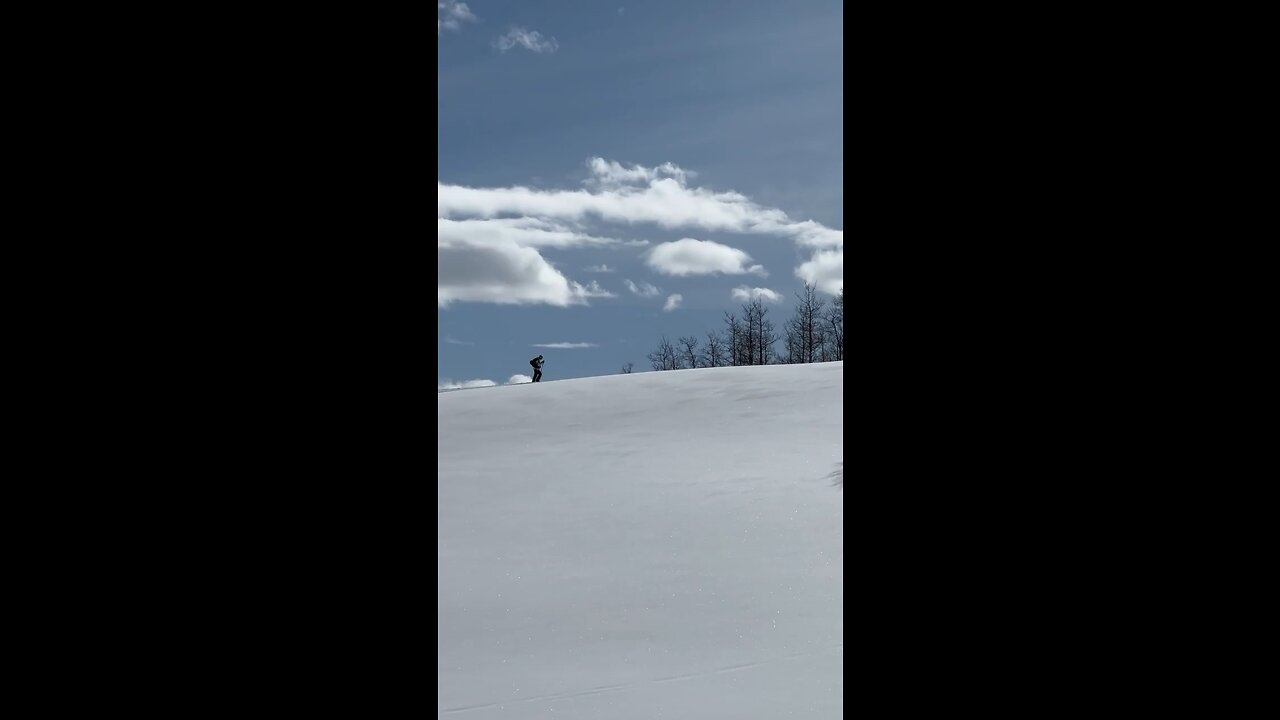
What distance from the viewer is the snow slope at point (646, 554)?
539cm

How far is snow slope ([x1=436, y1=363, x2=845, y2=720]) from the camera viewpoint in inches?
212

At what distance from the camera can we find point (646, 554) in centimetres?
846
